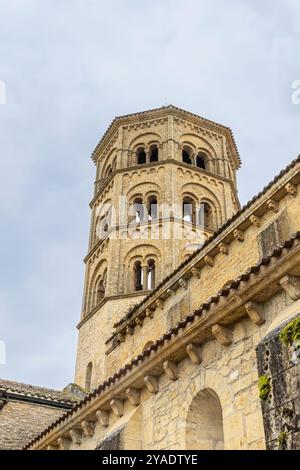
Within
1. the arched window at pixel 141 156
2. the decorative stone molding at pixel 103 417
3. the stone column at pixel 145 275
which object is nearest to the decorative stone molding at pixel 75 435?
the decorative stone molding at pixel 103 417

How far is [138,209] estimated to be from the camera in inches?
1057

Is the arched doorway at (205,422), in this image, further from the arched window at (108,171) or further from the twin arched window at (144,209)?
the arched window at (108,171)

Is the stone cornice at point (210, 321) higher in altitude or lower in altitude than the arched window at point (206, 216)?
lower

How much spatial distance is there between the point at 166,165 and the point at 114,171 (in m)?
2.77

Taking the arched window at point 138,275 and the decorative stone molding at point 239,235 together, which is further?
the arched window at point 138,275

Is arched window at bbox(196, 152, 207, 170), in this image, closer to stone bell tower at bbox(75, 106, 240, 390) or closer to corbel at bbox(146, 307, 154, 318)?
stone bell tower at bbox(75, 106, 240, 390)

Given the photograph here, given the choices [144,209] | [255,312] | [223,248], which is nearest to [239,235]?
[223,248]

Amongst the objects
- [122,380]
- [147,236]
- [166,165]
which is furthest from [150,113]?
[122,380]

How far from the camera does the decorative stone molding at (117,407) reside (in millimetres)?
8953

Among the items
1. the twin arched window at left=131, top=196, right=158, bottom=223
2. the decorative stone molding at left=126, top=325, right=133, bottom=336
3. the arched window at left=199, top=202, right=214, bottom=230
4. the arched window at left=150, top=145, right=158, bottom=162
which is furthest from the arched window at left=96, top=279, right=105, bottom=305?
the arched window at left=150, top=145, right=158, bottom=162

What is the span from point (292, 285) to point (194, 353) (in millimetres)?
1936

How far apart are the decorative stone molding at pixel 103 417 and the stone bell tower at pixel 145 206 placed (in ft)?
37.5

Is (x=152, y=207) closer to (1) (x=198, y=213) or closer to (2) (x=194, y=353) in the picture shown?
(1) (x=198, y=213)

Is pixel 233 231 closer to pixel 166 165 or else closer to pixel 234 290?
pixel 234 290
